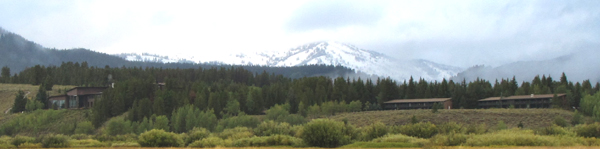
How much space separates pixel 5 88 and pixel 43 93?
33276 mm

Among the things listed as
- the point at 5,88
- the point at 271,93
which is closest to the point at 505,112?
the point at 271,93

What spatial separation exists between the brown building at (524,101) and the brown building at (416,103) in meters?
8.73

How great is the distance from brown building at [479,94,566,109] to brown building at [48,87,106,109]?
308 ft

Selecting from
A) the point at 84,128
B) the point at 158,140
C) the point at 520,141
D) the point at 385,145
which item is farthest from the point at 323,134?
the point at 84,128

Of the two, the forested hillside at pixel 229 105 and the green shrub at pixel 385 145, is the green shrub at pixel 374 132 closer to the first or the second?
the green shrub at pixel 385 145

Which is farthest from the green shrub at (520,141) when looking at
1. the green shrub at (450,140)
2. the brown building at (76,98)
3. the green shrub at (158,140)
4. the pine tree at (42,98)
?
the pine tree at (42,98)

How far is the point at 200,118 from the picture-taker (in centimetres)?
11112

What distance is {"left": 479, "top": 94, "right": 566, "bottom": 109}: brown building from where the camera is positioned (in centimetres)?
11906

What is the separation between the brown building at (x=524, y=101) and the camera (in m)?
119

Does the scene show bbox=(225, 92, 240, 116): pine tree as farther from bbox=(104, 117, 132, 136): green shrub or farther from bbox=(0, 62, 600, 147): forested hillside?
bbox=(104, 117, 132, 136): green shrub

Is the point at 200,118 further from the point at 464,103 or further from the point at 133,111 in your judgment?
the point at 464,103

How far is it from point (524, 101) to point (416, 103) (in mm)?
23646

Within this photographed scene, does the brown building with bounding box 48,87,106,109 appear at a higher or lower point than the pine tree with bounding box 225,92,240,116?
higher

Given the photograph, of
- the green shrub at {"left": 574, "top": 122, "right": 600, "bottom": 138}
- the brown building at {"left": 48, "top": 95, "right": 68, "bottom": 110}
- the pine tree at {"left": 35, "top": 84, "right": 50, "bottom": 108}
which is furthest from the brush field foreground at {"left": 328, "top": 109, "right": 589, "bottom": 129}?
the pine tree at {"left": 35, "top": 84, "right": 50, "bottom": 108}
